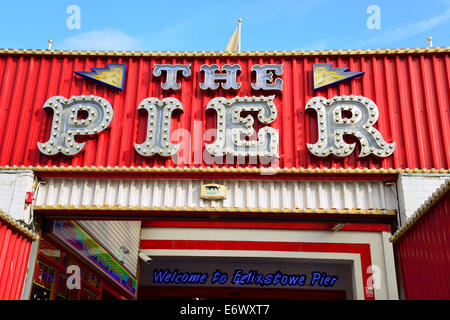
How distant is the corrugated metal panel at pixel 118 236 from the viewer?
1402 cm

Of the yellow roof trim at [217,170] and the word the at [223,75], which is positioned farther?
the word the at [223,75]

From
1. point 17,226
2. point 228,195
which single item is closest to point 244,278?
point 228,195

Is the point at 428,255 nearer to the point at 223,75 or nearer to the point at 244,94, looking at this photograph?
the point at 244,94

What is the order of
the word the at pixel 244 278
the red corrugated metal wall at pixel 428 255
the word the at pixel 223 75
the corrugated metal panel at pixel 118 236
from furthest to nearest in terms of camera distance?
the word the at pixel 244 278 < the corrugated metal panel at pixel 118 236 < the word the at pixel 223 75 < the red corrugated metal wall at pixel 428 255

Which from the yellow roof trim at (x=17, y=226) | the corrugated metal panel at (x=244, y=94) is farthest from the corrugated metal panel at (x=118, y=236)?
the corrugated metal panel at (x=244, y=94)

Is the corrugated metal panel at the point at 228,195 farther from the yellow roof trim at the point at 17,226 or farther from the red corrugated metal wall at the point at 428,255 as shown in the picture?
the red corrugated metal wall at the point at 428,255

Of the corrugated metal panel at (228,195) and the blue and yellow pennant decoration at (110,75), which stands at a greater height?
the blue and yellow pennant decoration at (110,75)

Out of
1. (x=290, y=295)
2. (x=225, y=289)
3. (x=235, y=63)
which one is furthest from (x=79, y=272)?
(x=290, y=295)

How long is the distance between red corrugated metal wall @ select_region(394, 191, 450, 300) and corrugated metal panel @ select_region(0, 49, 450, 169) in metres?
1.93

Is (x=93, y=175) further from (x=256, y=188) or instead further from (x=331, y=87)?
(x=331, y=87)

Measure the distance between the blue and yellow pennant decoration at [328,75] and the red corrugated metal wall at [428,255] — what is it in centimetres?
351

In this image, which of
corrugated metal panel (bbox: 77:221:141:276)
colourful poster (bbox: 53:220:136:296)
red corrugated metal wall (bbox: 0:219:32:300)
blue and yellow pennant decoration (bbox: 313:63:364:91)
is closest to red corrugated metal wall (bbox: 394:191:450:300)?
blue and yellow pennant decoration (bbox: 313:63:364:91)

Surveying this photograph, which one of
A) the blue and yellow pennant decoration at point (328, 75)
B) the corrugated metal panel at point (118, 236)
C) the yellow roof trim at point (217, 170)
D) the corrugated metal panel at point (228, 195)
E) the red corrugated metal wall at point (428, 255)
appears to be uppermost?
the blue and yellow pennant decoration at point (328, 75)

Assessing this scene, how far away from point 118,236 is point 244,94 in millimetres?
7768
